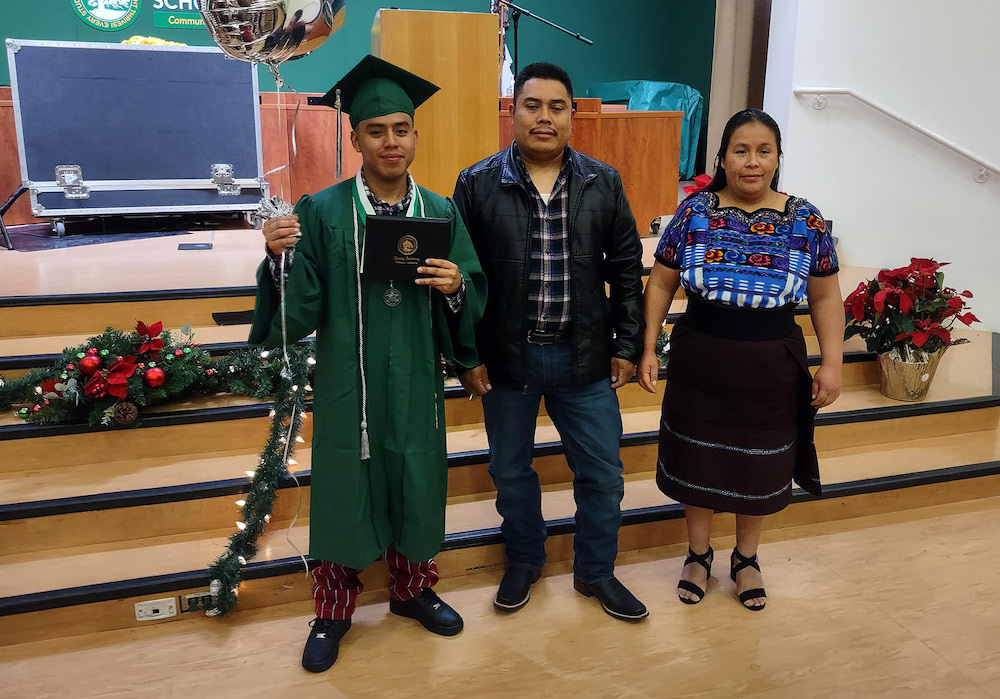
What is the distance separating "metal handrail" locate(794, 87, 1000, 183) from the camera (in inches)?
159

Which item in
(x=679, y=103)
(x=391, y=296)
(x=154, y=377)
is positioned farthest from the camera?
(x=679, y=103)

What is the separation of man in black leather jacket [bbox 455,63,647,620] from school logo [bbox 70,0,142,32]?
6442 millimetres

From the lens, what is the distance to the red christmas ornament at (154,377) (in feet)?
8.96

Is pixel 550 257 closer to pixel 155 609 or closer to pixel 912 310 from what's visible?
pixel 155 609

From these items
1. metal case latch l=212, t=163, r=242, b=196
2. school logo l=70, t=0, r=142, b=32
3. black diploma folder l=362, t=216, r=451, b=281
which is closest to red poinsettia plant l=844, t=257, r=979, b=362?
black diploma folder l=362, t=216, r=451, b=281

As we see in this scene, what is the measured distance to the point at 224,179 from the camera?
5395 millimetres

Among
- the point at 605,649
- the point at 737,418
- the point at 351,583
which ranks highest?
the point at 737,418

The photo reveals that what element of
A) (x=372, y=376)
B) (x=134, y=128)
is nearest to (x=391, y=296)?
(x=372, y=376)

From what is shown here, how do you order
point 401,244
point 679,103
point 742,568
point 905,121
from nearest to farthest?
point 401,244 < point 742,568 < point 905,121 < point 679,103

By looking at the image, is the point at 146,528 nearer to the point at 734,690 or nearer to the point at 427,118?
the point at 734,690

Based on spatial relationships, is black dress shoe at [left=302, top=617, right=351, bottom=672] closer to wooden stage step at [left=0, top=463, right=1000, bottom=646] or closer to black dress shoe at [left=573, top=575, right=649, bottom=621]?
wooden stage step at [left=0, top=463, right=1000, bottom=646]

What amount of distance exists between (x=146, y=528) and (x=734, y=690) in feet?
5.95

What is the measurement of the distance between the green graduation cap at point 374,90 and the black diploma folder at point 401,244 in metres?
0.26

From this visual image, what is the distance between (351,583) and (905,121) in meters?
3.78
